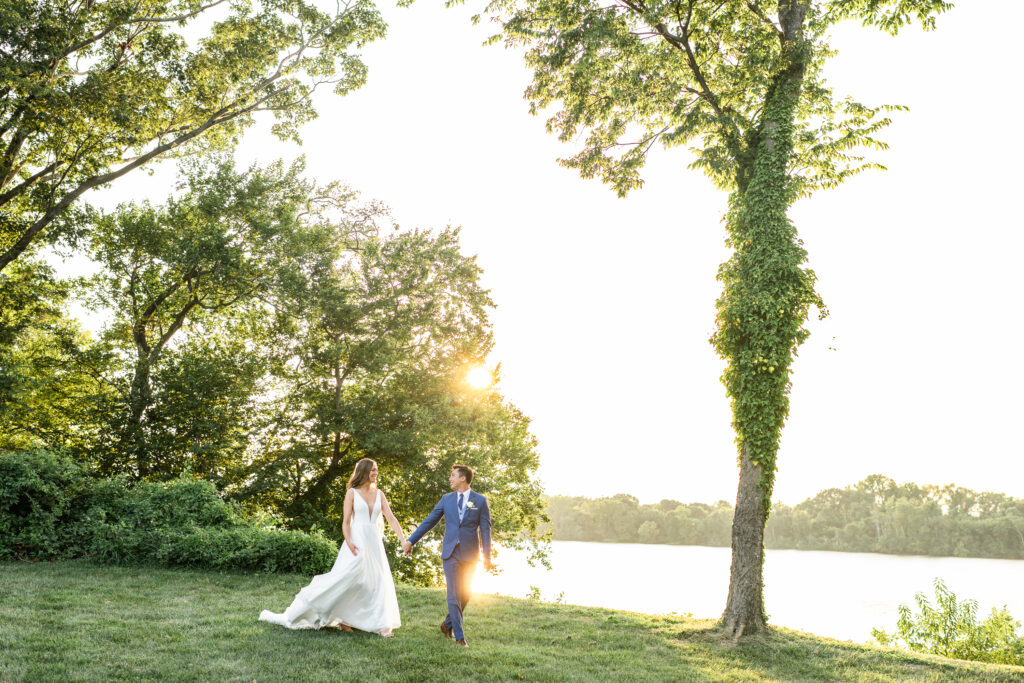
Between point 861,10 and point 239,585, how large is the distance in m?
15.2

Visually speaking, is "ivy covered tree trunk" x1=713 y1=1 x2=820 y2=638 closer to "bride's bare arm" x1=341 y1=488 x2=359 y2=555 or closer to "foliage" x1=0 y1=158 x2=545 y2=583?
"bride's bare arm" x1=341 y1=488 x2=359 y2=555

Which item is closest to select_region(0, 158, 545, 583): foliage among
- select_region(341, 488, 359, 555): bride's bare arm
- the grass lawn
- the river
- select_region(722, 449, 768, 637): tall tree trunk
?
the river

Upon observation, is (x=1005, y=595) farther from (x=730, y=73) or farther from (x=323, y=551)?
(x=323, y=551)

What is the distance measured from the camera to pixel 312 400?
1966 cm

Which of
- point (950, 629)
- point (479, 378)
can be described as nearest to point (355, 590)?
point (479, 378)

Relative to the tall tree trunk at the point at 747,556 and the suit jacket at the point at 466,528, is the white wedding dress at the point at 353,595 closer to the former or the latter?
the suit jacket at the point at 466,528

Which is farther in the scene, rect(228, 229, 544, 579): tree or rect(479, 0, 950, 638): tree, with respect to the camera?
rect(228, 229, 544, 579): tree

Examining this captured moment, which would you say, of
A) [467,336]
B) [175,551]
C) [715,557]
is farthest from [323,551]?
[715,557]

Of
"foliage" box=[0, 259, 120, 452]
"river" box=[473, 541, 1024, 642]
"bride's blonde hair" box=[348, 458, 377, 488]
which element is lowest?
"river" box=[473, 541, 1024, 642]

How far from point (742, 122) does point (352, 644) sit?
10.8 meters

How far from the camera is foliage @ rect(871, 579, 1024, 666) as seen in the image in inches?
627

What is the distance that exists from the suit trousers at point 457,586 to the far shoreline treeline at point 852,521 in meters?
22.8

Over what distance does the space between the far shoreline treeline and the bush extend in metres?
19.2

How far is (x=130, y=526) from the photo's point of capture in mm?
11703
